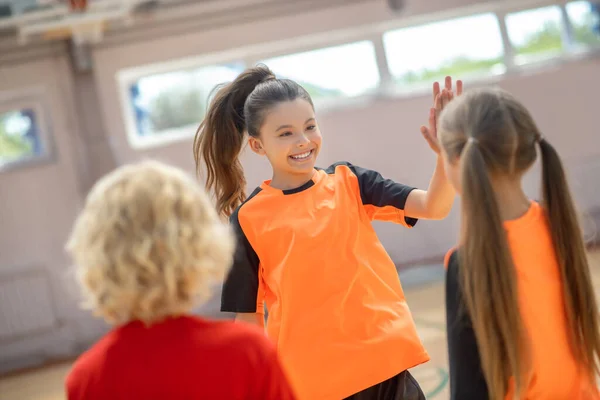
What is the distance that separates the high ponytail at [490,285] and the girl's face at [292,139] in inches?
27.4

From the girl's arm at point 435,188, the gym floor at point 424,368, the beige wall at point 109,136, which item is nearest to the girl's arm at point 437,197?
the girl's arm at point 435,188

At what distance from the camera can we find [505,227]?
126 centimetres

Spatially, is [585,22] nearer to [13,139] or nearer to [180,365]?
[13,139]

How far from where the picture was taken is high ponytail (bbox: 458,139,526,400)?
1.20 metres

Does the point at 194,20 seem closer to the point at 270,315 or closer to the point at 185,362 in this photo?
the point at 270,315

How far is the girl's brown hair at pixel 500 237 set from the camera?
1.21 metres

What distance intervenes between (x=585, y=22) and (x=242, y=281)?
5.06 meters

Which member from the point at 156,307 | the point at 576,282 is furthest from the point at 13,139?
the point at 576,282

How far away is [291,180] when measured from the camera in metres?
1.92

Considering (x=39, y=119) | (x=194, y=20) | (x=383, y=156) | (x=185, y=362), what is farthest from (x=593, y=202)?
(x=185, y=362)

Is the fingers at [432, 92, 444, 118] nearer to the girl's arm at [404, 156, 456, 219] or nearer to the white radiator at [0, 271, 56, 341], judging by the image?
the girl's arm at [404, 156, 456, 219]

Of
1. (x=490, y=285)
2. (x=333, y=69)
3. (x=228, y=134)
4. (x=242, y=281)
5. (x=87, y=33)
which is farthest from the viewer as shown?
(x=333, y=69)

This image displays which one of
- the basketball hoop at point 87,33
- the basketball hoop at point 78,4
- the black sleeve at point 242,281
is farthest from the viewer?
the basketball hoop at point 87,33

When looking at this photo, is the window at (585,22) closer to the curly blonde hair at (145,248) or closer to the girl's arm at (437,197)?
the girl's arm at (437,197)
